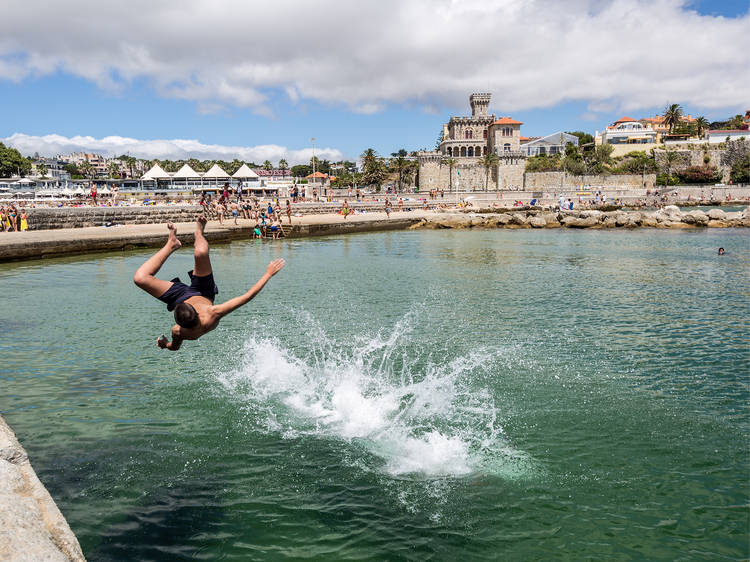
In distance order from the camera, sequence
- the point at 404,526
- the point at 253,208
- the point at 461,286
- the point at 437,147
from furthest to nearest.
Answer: the point at 437,147 → the point at 253,208 → the point at 461,286 → the point at 404,526

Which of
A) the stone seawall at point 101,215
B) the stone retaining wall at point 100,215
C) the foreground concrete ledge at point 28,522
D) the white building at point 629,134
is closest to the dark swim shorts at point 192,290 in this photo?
→ the foreground concrete ledge at point 28,522

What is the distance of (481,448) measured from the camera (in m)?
6.52

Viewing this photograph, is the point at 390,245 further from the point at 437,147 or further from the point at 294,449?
the point at 437,147

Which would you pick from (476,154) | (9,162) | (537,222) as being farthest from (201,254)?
(9,162)

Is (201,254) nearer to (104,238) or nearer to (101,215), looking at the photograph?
(104,238)

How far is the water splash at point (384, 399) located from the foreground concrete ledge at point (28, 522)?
11.4 ft

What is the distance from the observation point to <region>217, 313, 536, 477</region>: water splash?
648 centimetres

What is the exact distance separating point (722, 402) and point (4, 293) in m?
18.4

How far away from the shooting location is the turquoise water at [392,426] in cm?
495

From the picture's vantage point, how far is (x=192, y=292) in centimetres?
608

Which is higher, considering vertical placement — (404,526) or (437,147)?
(437,147)

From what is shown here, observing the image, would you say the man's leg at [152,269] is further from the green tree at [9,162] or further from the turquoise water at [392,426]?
the green tree at [9,162]

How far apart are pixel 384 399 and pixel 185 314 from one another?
3.58m

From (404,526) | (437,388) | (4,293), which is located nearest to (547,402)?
(437,388)
